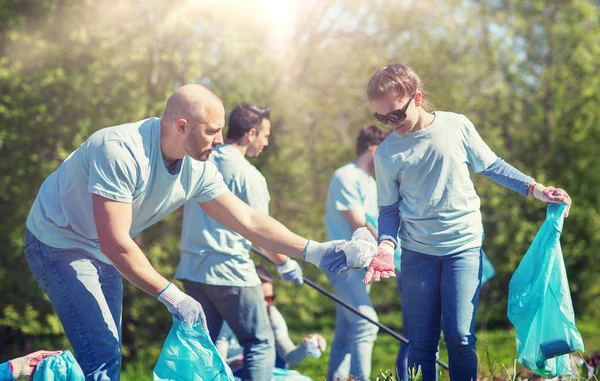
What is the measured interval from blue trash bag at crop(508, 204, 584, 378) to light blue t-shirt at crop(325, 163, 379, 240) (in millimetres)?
1332

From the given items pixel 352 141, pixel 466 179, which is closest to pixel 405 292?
pixel 466 179

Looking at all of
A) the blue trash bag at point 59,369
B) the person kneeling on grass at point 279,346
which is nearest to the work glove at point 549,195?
the person kneeling on grass at point 279,346

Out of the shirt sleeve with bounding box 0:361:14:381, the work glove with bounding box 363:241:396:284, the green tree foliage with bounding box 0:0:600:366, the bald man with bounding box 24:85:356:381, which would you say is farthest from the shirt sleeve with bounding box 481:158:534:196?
the green tree foliage with bounding box 0:0:600:366

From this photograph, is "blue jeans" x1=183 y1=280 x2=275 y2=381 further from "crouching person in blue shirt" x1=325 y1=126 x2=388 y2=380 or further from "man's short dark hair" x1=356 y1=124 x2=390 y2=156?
"man's short dark hair" x1=356 y1=124 x2=390 y2=156

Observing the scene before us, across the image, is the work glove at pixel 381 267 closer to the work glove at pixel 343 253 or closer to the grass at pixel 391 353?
the work glove at pixel 343 253

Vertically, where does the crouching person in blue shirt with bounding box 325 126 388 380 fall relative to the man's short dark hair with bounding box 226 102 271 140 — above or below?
below

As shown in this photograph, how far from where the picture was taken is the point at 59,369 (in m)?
2.97

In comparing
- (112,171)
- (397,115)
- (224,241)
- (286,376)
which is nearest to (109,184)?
(112,171)

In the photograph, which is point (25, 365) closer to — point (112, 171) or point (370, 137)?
point (112, 171)

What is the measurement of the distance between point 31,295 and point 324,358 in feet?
10.4

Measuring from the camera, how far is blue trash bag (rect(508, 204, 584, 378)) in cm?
358

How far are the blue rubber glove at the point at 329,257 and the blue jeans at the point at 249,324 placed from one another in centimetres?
70

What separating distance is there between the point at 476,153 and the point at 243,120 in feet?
4.56

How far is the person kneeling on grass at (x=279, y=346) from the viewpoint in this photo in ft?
14.7
